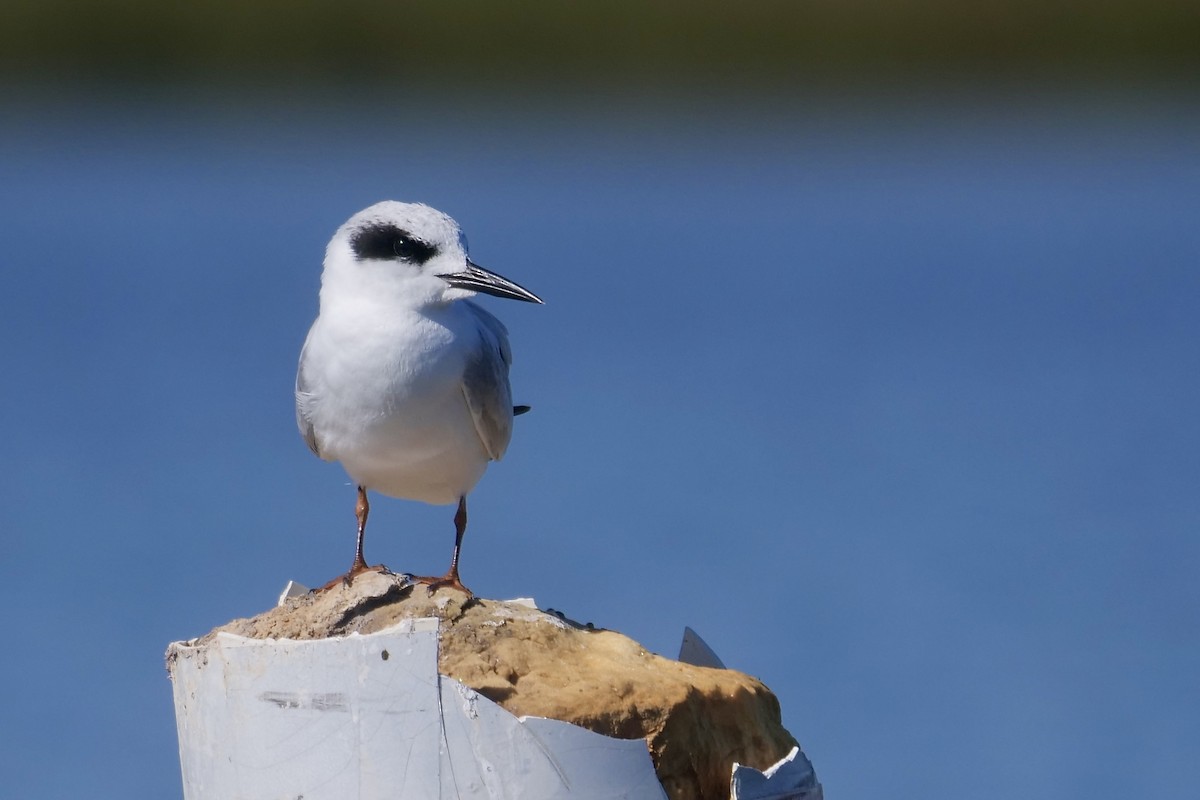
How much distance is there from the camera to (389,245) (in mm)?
4898

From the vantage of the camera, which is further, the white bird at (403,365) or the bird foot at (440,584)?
the white bird at (403,365)

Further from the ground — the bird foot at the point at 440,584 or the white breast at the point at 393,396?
the white breast at the point at 393,396

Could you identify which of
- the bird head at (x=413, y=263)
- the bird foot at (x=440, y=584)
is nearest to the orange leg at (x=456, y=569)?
the bird foot at (x=440, y=584)

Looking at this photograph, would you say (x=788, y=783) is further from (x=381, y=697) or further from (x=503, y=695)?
(x=381, y=697)

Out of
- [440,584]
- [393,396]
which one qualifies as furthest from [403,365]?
[440,584]

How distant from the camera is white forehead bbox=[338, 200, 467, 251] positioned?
15.8 ft

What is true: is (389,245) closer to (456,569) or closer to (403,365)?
(403,365)

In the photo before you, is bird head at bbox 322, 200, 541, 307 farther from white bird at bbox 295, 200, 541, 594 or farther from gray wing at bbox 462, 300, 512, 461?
gray wing at bbox 462, 300, 512, 461

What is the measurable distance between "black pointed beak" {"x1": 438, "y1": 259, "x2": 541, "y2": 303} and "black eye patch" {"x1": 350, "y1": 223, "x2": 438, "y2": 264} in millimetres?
130

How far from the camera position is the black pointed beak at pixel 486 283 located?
4691 millimetres

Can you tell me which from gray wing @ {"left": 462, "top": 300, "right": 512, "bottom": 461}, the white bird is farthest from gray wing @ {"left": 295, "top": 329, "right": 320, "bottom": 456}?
gray wing @ {"left": 462, "top": 300, "right": 512, "bottom": 461}

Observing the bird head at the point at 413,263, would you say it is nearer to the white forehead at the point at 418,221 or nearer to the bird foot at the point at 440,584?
the white forehead at the point at 418,221

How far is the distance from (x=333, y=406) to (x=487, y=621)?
1537 mm

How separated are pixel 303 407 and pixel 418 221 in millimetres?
868
